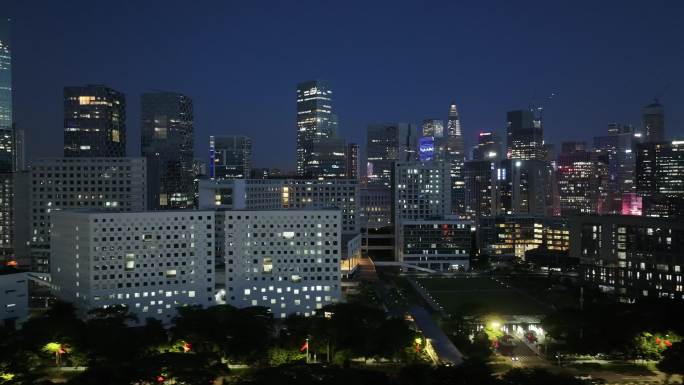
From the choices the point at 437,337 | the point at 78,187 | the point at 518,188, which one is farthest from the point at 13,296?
the point at 518,188

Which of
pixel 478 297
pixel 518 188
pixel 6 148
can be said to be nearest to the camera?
pixel 478 297

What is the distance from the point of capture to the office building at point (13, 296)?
149ft

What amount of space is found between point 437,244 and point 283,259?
32.9 meters

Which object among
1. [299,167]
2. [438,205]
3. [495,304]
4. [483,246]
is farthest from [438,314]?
[299,167]

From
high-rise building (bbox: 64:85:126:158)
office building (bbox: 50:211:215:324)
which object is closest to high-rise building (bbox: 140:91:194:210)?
high-rise building (bbox: 64:85:126:158)

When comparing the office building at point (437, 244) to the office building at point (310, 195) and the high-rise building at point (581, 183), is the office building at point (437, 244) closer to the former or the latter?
the office building at point (310, 195)

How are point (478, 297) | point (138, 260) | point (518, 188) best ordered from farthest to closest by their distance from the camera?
point (518, 188) → point (478, 297) → point (138, 260)

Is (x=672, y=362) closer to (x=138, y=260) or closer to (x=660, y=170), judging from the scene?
(x=138, y=260)

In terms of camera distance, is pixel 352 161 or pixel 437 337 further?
pixel 352 161

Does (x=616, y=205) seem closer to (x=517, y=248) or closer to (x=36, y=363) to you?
(x=517, y=248)

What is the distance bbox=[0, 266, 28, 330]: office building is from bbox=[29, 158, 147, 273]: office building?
29.1 m

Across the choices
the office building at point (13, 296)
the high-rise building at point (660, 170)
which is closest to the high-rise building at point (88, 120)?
the office building at point (13, 296)

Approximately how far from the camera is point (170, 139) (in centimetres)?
13638

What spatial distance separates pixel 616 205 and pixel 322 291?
129 metres
